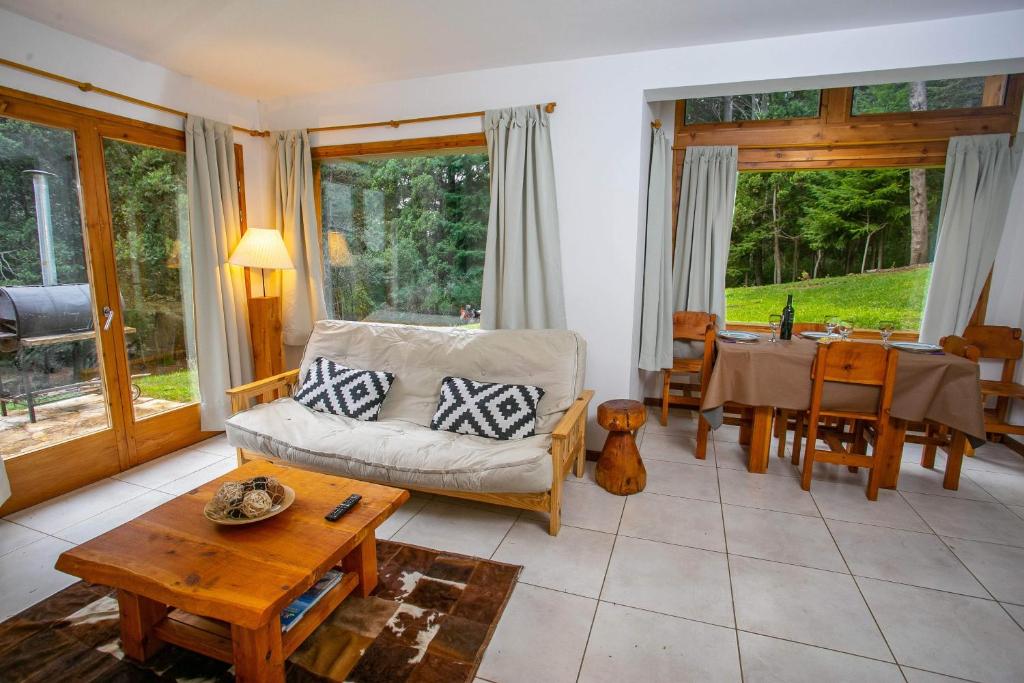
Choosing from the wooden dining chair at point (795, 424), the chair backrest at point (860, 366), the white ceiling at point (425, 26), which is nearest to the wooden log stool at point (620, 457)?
the chair backrest at point (860, 366)

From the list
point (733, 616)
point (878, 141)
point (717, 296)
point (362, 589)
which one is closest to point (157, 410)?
point (362, 589)

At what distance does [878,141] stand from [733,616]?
3.60 m

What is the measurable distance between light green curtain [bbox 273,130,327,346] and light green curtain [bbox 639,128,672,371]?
240 centimetres

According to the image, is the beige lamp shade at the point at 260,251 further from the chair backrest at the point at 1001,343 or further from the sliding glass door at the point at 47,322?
the chair backrest at the point at 1001,343

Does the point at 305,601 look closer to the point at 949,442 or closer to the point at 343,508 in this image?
the point at 343,508

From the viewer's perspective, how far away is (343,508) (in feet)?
5.85

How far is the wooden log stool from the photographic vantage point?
8.83ft

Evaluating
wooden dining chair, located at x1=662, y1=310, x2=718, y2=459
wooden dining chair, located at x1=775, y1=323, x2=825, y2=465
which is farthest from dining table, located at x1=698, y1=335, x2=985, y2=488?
wooden dining chair, located at x1=662, y1=310, x2=718, y2=459

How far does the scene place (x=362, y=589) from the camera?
190cm

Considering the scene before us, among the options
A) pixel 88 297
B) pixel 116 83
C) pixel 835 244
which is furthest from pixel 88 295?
pixel 835 244

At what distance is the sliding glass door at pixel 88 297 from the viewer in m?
2.56

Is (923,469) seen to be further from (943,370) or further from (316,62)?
(316,62)

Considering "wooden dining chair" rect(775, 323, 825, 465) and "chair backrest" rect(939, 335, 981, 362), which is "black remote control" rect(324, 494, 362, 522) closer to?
"wooden dining chair" rect(775, 323, 825, 465)

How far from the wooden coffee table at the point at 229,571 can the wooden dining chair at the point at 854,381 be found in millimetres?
2270
